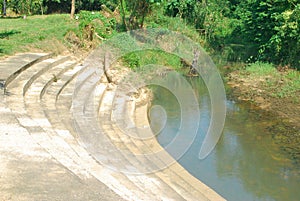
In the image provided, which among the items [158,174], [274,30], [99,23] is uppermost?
[274,30]

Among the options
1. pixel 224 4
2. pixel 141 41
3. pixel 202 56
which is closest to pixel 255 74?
pixel 202 56

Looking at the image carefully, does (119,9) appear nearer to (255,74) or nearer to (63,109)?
(255,74)

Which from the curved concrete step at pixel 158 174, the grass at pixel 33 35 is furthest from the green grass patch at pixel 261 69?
the curved concrete step at pixel 158 174

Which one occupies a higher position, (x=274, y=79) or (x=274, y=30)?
(x=274, y=30)

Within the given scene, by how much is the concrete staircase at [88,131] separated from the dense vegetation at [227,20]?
5767mm

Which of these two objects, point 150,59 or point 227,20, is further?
point 227,20

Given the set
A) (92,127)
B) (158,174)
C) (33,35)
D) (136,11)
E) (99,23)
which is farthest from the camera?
(136,11)

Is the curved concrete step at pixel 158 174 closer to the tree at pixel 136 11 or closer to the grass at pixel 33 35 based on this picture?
the grass at pixel 33 35

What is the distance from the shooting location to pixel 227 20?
Result: 2202 cm

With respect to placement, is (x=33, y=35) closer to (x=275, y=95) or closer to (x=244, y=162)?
(x=275, y=95)

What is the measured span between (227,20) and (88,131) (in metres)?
17.1

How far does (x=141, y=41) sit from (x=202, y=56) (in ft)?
8.70

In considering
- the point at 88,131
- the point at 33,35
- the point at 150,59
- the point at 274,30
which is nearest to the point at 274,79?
the point at 274,30

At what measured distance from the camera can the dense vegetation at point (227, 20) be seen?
13.3 m
